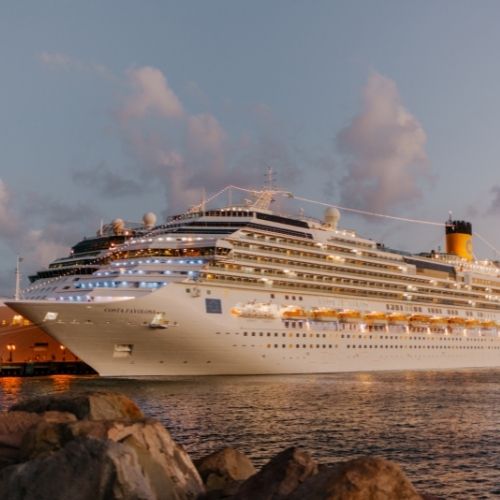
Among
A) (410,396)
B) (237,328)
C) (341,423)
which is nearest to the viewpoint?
(341,423)

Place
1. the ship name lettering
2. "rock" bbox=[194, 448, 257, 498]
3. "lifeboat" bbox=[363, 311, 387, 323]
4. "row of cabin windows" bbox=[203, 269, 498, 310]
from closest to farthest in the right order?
"rock" bbox=[194, 448, 257, 498] → the ship name lettering → "row of cabin windows" bbox=[203, 269, 498, 310] → "lifeboat" bbox=[363, 311, 387, 323]

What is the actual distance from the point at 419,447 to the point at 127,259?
35.3 meters

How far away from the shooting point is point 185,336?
4894cm

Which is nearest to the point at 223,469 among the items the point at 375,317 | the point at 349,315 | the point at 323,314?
the point at 323,314

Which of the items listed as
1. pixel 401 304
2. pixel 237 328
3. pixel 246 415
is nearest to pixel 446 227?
pixel 401 304

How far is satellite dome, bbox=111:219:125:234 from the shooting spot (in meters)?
71.2

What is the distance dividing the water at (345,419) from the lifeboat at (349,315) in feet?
33.3

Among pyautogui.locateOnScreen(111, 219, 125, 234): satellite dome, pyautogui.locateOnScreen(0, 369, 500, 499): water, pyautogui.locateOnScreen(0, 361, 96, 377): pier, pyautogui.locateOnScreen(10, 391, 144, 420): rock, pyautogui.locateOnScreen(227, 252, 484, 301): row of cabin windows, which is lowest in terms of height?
pyautogui.locateOnScreen(0, 369, 500, 499): water

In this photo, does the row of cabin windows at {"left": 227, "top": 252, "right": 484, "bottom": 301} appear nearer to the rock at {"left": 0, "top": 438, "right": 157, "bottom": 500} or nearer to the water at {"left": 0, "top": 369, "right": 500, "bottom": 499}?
the water at {"left": 0, "top": 369, "right": 500, "bottom": 499}

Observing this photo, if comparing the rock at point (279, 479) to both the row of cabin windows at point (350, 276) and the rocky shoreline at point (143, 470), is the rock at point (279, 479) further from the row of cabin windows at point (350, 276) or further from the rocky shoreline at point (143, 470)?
the row of cabin windows at point (350, 276)

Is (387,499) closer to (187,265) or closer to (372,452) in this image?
(372,452)

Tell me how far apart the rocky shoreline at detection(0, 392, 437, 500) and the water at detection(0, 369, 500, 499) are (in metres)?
9.20

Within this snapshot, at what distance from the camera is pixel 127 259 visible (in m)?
55.0

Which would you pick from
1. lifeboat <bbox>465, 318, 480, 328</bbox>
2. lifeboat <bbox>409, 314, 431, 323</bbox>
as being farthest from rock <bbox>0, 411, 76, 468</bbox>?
lifeboat <bbox>465, 318, 480, 328</bbox>
